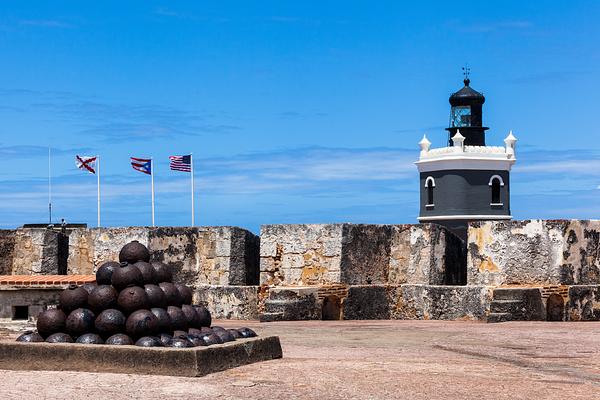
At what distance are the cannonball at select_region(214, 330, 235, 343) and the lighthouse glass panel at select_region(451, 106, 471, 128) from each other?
46106 mm

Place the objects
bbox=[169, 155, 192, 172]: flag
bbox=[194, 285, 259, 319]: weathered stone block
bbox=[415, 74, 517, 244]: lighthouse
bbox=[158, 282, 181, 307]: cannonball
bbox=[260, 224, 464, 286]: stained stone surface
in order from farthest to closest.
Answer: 1. bbox=[415, 74, 517, 244]: lighthouse
2. bbox=[169, 155, 192, 172]: flag
3. bbox=[194, 285, 259, 319]: weathered stone block
4. bbox=[260, 224, 464, 286]: stained stone surface
5. bbox=[158, 282, 181, 307]: cannonball

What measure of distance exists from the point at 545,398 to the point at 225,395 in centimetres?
212

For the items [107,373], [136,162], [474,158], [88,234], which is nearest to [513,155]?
[474,158]

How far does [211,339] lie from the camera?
8383 millimetres

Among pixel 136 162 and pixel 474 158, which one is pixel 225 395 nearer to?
pixel 136 162

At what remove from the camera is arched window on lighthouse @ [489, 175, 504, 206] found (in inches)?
2030

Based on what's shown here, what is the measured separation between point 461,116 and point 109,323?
4732 cm

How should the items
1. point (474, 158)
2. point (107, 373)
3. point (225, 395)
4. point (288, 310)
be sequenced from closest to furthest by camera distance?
point (225, 395), point (107, 373), point (288, 310), point (474, 158)

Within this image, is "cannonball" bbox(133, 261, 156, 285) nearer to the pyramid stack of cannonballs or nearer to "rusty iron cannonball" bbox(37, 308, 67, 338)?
the pyramid stack of cannonballs

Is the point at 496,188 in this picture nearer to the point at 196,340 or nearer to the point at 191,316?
the point at 191,316

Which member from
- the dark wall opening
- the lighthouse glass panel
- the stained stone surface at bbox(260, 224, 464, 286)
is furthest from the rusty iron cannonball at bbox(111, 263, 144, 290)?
the lighthouse glass panel

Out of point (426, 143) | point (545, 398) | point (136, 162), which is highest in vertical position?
point (426, 143)

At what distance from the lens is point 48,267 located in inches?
628

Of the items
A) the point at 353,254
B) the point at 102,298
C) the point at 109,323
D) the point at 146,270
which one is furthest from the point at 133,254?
the point at 353,254
